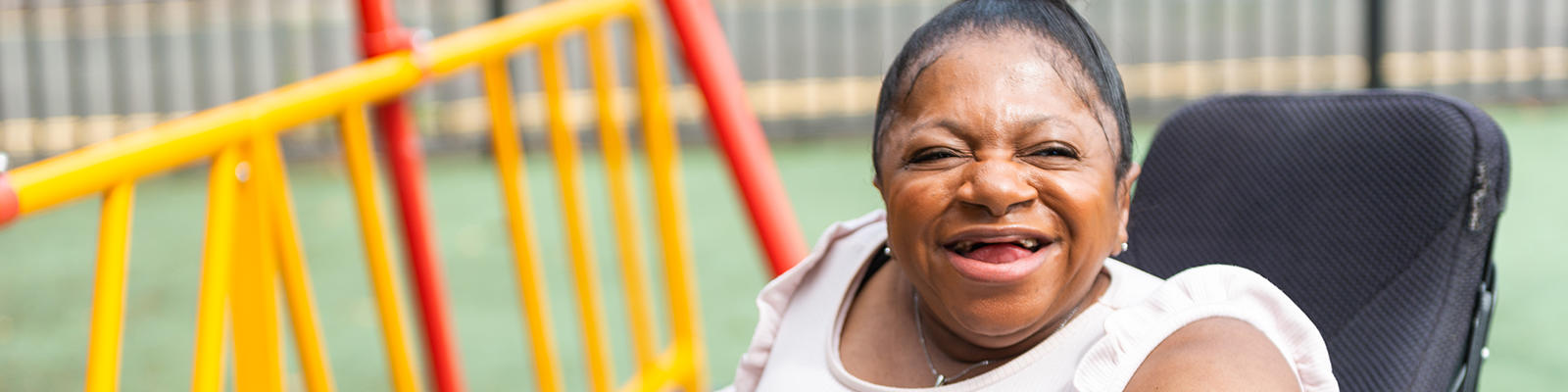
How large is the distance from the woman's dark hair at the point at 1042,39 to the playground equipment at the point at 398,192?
2.35 feet

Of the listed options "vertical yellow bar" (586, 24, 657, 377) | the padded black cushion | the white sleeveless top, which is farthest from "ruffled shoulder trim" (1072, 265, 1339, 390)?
"vertical yellow bar" (586, 24, 657, 377)

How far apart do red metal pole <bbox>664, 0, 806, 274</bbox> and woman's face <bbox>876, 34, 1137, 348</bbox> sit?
67.6 inches

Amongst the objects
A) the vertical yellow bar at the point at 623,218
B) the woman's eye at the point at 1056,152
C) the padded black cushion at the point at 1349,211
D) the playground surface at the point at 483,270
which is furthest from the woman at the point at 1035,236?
the playground surface at the point at 483,270

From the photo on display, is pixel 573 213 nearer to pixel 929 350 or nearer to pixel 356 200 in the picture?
pixel 356 200

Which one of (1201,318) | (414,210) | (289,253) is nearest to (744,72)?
(414,210)

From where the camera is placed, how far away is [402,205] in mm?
2299

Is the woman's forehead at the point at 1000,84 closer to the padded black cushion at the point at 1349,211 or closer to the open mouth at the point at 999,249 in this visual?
the open mouth at the point at 999,249

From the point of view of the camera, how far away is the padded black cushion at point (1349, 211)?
1691 mm

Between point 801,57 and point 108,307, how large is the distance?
6972 millimetres

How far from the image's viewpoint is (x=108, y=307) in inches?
56.4

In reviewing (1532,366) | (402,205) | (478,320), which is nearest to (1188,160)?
(402,205)

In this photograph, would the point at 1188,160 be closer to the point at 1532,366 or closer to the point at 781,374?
the point at 781,374

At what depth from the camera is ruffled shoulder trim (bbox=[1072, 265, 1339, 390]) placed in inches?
49.1

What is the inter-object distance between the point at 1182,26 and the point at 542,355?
647 cm
